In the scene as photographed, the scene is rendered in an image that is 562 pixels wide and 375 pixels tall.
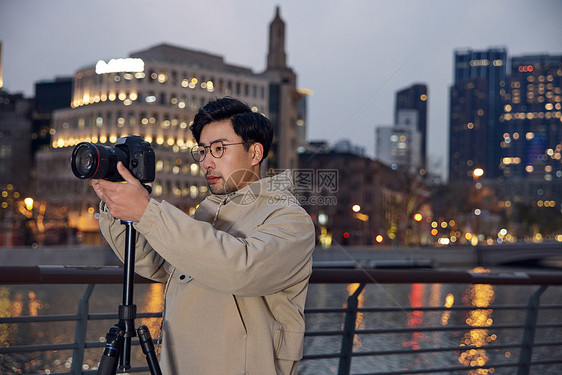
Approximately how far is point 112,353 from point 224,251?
18.4 inches


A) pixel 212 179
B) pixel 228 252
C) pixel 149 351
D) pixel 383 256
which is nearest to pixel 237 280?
pixel 228 252

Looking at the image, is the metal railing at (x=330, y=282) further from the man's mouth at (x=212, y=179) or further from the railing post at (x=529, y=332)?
the man's mouth at (x=212, y=179)

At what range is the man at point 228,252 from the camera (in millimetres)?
2066

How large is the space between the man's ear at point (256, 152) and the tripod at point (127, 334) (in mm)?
517

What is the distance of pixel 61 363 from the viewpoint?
10961 mm

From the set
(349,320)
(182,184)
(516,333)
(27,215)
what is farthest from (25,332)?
(182,184)

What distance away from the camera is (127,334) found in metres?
2.22

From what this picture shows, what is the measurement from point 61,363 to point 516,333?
395 inches

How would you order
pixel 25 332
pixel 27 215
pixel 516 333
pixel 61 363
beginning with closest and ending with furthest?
pixel 61 363, pixel 25 332, pixel 516 333, pixel 27 215

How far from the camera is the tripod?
216cm

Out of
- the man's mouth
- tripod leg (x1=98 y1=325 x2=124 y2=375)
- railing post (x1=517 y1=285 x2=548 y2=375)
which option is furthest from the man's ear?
railing post (x1=517 y1=285 x2=548 y2=375)

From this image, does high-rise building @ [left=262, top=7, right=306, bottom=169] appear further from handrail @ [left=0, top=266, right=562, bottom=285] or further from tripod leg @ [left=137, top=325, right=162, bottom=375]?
tripod leg @ [left=137, top=325, right=162, bottom=375]

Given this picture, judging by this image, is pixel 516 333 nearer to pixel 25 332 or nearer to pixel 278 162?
pixel 25 332

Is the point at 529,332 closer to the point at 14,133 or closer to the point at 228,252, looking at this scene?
the point at 228,252
